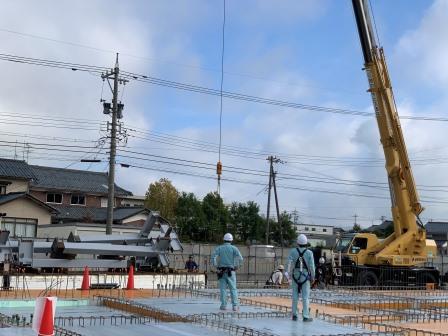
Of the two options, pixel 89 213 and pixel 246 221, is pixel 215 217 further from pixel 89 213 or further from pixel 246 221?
pixel 89 213

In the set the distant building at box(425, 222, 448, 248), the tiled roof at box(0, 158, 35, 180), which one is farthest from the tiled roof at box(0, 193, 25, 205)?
the distant building at box(425, 222, 448, 248)

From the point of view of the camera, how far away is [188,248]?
1043 inches

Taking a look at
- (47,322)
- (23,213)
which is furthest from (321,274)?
(23,213)

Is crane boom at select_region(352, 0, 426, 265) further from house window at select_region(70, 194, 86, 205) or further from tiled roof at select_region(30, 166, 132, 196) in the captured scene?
tiled roof at select_region(30, 166, 132, 196)

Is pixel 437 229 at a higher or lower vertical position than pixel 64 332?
higher

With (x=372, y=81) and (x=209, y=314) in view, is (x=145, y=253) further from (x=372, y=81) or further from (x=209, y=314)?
(x=372, y=81)

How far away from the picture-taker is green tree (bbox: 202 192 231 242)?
5172 centimetres

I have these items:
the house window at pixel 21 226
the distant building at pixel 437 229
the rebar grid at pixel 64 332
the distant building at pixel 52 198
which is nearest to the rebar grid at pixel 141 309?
the rebar grid at pixel 64 332

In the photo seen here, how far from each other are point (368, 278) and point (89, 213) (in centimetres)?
2554

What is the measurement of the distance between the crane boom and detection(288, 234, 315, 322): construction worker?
13866mm

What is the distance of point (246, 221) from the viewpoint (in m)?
56.4

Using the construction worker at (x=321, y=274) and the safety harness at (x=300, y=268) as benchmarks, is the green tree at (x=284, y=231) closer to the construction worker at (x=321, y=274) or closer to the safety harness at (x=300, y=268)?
the construction worker at (x=321, y=274)

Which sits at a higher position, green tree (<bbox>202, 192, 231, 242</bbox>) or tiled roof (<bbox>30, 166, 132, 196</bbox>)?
tiled roof (<bbox>30, 166, 132, 196</bbox>)

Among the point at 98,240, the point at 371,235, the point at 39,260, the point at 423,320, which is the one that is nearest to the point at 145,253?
the point at 98,240
